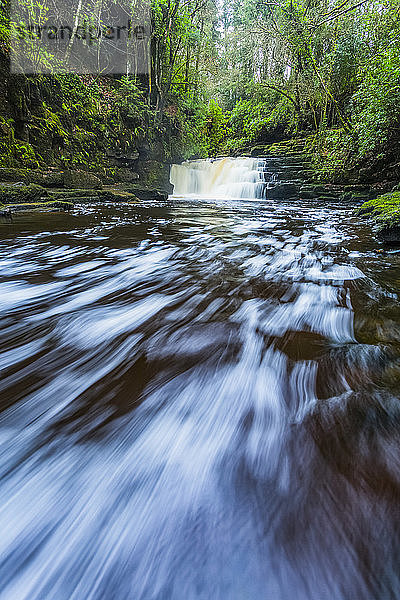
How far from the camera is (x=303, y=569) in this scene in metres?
0.55

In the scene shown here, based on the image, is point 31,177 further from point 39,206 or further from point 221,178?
point 221,178

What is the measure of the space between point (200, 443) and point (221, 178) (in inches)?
573

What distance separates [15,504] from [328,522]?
2.31 ft

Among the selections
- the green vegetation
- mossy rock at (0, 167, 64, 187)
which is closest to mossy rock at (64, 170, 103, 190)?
mossy rock at (0, 167, 64, 187)

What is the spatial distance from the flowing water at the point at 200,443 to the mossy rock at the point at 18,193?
5091mm

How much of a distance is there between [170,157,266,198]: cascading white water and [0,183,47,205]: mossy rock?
27.4ft

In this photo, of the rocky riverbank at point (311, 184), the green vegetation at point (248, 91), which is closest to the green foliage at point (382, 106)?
the green vegetation at point (248, 91)

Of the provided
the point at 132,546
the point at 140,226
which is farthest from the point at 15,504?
the point at 140,226

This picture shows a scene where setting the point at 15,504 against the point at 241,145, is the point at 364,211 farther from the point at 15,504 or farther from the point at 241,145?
the point at 241,145

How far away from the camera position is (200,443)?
2.99 feet

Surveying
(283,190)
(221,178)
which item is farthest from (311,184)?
(221,178)

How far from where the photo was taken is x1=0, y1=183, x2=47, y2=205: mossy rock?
6.16 meters

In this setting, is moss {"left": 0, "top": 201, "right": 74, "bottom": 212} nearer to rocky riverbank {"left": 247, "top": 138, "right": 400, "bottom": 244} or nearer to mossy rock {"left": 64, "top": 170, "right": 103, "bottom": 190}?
mossy rock {"left": 64, "top": 170, "right": 103, "bottom": 190}

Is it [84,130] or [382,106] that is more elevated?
[382,106]
